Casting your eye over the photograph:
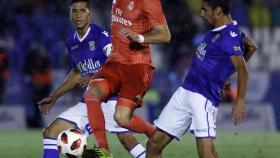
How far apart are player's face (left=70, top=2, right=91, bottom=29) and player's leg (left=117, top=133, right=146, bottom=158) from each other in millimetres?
1324

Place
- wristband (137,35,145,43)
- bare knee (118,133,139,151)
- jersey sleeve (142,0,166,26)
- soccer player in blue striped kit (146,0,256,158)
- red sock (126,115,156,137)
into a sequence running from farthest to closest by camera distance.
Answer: bare knee (118,133,139,151)
red sock (126,115,156,137)
jersey sleeve (142,0,166,26)
wristband (137,35,145,43)
soccer player in blue striped kit (146,0,256,158)

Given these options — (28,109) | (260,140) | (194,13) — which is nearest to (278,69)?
(194,13)

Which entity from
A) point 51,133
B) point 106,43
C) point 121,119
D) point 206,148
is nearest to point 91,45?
point 106,43

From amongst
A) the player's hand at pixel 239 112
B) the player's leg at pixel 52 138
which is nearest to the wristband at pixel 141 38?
the player's hand at pixel 239 112

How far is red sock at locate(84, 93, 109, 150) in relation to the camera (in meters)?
9.02

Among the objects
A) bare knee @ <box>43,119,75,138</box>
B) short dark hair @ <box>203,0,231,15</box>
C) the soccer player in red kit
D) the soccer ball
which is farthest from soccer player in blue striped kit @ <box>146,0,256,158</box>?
bare knee @ <box>43,119,75,138</box>

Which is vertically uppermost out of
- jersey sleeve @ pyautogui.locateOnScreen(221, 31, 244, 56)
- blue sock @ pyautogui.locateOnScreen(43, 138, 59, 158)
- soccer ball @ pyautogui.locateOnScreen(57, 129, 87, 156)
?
jersey sleeve @ pyautogui.locateOnScreen(221, 31, 244, 56)

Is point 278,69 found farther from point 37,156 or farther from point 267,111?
point 37,156

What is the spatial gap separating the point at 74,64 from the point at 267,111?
8526 mm

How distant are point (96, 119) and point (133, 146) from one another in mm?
1437

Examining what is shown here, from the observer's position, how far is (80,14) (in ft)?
33.2

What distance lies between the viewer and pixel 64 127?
32.5 feet

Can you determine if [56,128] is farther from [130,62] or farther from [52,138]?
[130,62]

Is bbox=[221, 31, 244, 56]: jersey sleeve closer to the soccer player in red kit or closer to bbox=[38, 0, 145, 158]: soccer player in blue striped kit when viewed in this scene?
the soccer player in red kit
